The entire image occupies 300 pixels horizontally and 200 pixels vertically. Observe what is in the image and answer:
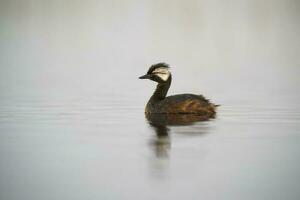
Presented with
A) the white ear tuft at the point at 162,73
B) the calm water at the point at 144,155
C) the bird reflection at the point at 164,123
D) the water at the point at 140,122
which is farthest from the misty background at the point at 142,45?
the calm water at the point at 144,155

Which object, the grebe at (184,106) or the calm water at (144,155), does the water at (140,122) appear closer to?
the calm water at (144,155)

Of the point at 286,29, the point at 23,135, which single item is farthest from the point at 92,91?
the point at 286,29

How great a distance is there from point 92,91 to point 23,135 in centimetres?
930

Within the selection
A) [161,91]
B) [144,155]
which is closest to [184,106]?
[161,91]

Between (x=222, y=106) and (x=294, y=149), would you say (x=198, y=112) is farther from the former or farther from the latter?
(x=294, y=149)

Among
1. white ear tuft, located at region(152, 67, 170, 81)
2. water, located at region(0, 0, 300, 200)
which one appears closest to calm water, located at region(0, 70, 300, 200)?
water, located at region(0, 0, 300, 200)

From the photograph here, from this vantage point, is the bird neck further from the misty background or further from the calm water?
the misty background

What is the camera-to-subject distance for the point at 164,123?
16125 millimetres

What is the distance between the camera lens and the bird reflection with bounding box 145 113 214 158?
41.8ft

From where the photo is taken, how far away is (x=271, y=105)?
19281mm

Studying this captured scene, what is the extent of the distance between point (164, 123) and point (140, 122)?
594 millimetres

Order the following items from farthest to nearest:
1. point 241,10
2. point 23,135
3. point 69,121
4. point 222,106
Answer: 1. point 241,10
2. point 222,106
3. point 69,121
4. point 23,135

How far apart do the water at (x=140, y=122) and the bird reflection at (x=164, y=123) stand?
5 centimetres

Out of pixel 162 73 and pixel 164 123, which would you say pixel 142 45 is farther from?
pixel 164 123
